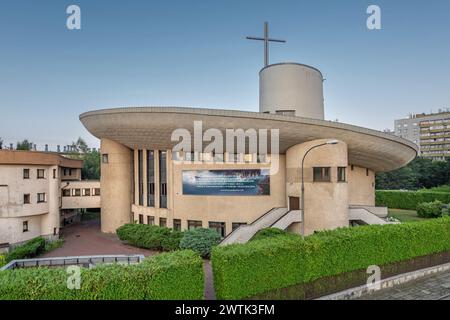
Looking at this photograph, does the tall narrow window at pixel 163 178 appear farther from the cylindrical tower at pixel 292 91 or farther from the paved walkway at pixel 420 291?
the paved walkway at pixel 420 291

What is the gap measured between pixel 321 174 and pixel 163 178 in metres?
14.6

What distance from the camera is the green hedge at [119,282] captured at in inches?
337

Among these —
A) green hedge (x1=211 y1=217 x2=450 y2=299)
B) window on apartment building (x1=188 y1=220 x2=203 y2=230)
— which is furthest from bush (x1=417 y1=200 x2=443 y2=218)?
window on apartment building (x1=188 y1=220 x2=203 y2=230)

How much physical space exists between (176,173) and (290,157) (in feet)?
34.1

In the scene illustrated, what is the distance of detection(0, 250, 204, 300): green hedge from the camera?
857cm

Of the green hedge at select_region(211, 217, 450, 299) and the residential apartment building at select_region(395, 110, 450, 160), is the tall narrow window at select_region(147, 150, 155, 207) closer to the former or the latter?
the green hedge at select_region(211, 217, 450, 299)

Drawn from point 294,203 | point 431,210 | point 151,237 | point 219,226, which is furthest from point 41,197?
point 431,210

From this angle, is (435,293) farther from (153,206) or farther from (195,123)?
(153,206)

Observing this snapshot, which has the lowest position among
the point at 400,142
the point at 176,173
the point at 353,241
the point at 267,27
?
the point at 353,241

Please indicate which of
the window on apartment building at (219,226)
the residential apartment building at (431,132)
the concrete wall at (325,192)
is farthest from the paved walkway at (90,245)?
the residential apartment building at (431,132)

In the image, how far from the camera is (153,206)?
28.0m

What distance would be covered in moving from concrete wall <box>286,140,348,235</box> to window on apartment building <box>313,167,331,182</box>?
9.9 inches
